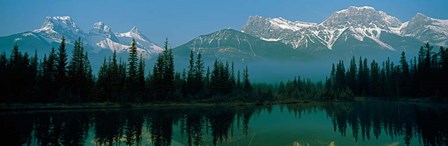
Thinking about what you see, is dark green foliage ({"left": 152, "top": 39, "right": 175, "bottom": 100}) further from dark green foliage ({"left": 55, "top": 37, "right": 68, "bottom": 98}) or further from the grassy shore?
dark green foliage ({"left": 55, "top": 37, "right": 68, "bottom": 98})

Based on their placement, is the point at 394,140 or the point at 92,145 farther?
the point at 394,140

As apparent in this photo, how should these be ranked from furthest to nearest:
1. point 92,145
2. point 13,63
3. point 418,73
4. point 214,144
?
point 418,73, point 13,63, point 214,144, point 92,145

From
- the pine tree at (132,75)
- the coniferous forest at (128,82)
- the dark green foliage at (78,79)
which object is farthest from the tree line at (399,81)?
the dark green foliage at (78,79)

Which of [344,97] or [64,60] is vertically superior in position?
[64,60]

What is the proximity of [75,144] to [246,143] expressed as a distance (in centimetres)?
1424

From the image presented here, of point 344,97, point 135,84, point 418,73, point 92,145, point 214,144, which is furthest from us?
point 344,97

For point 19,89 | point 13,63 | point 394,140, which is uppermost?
point 13,63

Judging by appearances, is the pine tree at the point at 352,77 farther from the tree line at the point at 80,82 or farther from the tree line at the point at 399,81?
the tree line at the point at 80,82

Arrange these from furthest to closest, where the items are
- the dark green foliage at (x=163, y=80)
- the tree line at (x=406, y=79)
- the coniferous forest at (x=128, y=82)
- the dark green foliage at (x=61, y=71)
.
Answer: the tree line at (x=406, y=79), the dark green foliage at (x=163, y=80), the dark green foliage at (x=61, y=71), the coniferous forest at (x=128, y=82)

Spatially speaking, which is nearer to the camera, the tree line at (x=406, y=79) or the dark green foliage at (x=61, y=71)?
the dark green foliage at (x=61, y=71)

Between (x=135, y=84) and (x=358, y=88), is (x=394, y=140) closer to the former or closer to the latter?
(x=135, y=84)

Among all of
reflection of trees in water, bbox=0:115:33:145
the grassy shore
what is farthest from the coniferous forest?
reflection of trees in water, bbox=0:115:33:145

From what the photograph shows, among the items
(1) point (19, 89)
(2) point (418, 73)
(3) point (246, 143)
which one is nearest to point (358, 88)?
(2) point (418, 73)

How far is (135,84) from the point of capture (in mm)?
100688
